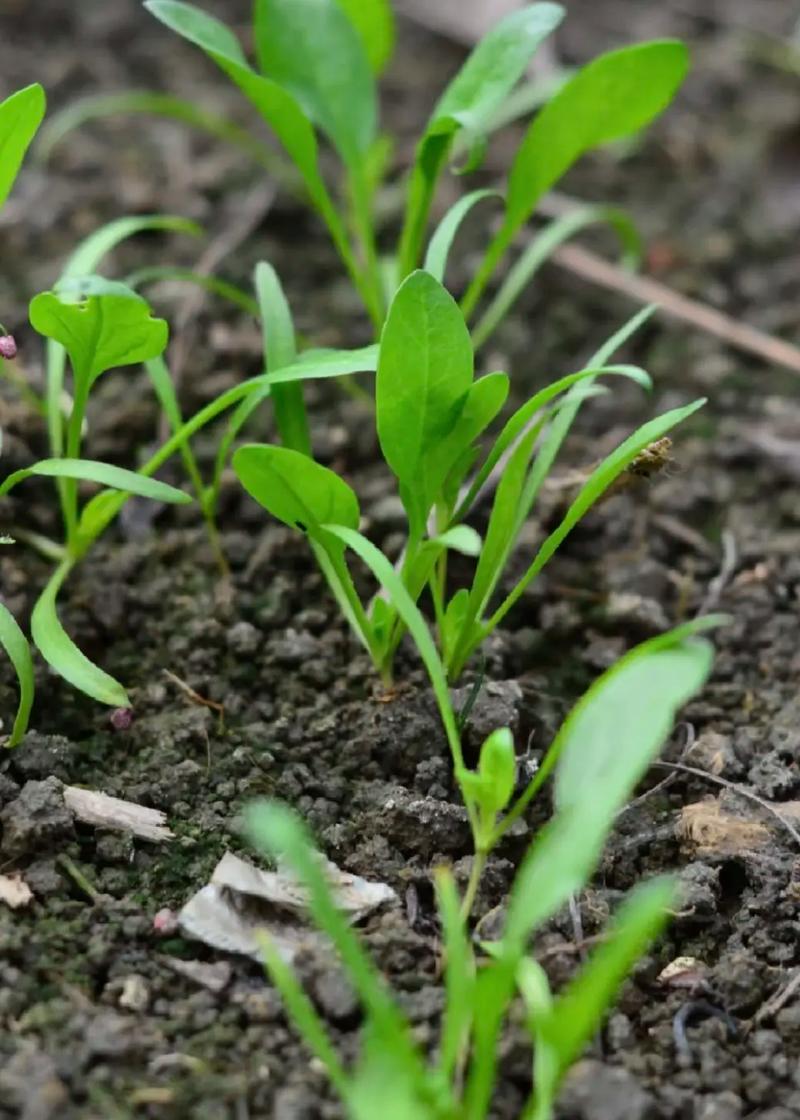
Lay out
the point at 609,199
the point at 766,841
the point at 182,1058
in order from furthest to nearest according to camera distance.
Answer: the point at 609,199
the point at 766,841
the point at 182,1058

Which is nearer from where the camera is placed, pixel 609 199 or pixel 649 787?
pixel 649 787

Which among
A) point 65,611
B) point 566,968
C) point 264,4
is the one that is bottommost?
point 65,611

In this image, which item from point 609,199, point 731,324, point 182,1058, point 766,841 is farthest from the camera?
point 609,199

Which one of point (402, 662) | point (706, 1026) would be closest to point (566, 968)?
point (706, 1026)

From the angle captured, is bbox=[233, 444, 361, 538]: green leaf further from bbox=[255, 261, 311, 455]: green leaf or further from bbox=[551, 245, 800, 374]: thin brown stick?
bbox=[551, 245, 800, 374]: thin brown stick

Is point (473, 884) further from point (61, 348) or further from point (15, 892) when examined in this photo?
point (61, 348)

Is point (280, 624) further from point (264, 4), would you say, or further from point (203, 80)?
point (203, 80)

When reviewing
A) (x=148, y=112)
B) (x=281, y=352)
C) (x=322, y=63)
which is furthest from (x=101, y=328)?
(x=148, y=112)

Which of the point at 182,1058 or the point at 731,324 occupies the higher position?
the point at 731,324

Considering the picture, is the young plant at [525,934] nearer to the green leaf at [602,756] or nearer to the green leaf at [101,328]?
the green leaf at [602,756]
